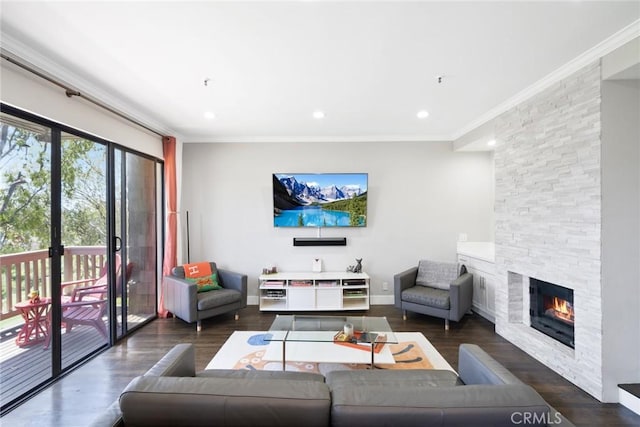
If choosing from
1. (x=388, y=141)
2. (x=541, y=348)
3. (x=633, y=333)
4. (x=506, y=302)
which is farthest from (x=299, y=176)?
(x=633, y=333)

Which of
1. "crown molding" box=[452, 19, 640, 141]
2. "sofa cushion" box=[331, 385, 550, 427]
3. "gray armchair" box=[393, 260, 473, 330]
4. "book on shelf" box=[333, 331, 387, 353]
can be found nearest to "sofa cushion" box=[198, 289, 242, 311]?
"book on shelf" box=[333, 331, 387, 353]

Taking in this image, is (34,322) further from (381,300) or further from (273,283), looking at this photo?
(381,300)

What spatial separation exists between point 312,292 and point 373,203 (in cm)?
172

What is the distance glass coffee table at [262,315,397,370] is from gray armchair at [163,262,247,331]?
1.21 metres

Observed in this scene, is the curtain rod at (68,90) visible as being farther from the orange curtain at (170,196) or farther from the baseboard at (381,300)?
the baseboard at (381,300)

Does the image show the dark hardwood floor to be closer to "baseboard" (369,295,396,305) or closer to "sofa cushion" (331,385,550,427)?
"baseboard" (369,295,396,305)

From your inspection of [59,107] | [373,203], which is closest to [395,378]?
[373,203]

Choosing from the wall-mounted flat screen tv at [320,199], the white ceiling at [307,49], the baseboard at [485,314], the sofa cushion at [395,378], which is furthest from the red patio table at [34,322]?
the baseboard at [485,314]

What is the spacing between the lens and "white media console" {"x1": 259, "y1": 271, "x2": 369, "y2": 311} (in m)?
4.12

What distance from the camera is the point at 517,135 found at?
3041 mm

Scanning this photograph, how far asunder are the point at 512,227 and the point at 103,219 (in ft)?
15.1

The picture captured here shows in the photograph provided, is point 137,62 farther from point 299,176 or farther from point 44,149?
point 299,176

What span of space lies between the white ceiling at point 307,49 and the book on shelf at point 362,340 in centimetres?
238

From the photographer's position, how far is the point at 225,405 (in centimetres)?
107
